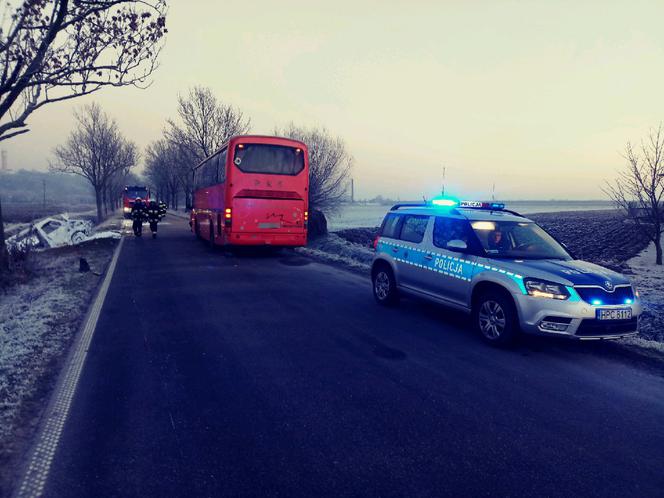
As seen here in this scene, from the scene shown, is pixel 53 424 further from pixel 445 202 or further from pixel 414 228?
pixel 445 202

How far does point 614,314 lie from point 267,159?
1082cm

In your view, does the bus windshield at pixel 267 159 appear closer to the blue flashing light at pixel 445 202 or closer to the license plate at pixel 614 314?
the blue flashing light at pixel 445 202

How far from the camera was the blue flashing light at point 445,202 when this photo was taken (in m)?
7.65

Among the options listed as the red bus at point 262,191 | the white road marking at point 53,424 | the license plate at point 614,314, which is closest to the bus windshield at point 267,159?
the red bus at point 262,191

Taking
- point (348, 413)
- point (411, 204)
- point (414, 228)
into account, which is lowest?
point (348, 413)

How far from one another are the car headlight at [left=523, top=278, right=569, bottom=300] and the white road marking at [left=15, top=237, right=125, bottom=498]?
5.25 m

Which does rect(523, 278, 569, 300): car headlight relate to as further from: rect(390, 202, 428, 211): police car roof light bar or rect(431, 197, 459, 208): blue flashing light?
rect(390, 202, 428, 211): police car roof light bar

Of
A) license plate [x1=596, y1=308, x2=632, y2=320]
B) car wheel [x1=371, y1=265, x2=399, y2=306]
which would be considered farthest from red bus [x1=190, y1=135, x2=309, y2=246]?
license plate [x1=596, y1=308, x2=632, y2=320]

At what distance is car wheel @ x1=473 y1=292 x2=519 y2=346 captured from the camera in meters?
5.89

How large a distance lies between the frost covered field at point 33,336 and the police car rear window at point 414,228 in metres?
5.47

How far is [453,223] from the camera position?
7.15 m

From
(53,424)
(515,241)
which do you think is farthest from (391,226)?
(53,424)

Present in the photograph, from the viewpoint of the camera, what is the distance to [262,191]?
14352mm

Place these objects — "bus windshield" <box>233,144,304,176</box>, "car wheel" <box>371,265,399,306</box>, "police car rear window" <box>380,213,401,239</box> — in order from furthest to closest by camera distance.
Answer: "bus windshield" <box>233,144,304,176</box>
"police car rear window" <box>380,213,401,239</box>
"car wheel" <box>371,265,399,306</box>
